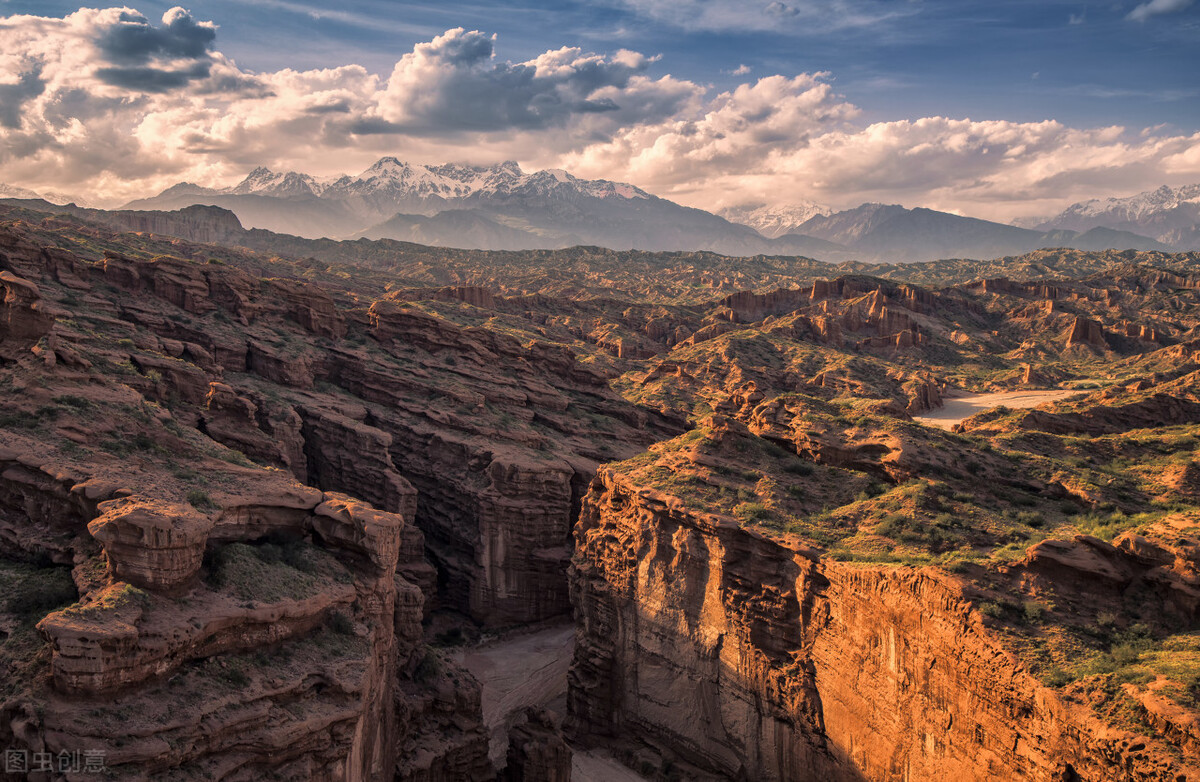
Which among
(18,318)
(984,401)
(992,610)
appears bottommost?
(984,401)

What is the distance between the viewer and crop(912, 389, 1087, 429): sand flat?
8325 cm

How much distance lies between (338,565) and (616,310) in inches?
4469

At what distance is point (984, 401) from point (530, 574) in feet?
238

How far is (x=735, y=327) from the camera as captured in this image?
12050cm

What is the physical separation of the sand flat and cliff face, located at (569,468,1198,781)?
58.5 metres

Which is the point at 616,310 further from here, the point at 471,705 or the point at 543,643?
the point at 471,705

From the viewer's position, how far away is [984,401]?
92438mm

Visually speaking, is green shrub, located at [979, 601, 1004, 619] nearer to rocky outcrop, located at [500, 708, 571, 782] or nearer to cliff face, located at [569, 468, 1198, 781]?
cliff face, located at [569, 468, 1198, 781]

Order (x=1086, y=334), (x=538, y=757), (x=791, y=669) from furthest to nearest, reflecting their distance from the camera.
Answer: (x=1086, y=334)
(x=538, y=757)
(x=791, y=669)

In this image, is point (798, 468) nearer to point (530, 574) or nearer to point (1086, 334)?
point (530, 574)

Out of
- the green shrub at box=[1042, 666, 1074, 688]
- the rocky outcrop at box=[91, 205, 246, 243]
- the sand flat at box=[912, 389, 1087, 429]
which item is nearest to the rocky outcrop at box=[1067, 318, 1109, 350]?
the sand flat at box=[912, 389, 1087, 429]

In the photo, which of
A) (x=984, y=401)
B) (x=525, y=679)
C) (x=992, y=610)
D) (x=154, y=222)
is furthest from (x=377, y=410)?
(x=154, y=222)

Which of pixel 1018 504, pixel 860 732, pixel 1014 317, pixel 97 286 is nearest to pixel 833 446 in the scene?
pixel 1018 504

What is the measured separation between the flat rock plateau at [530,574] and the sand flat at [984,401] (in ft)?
108
